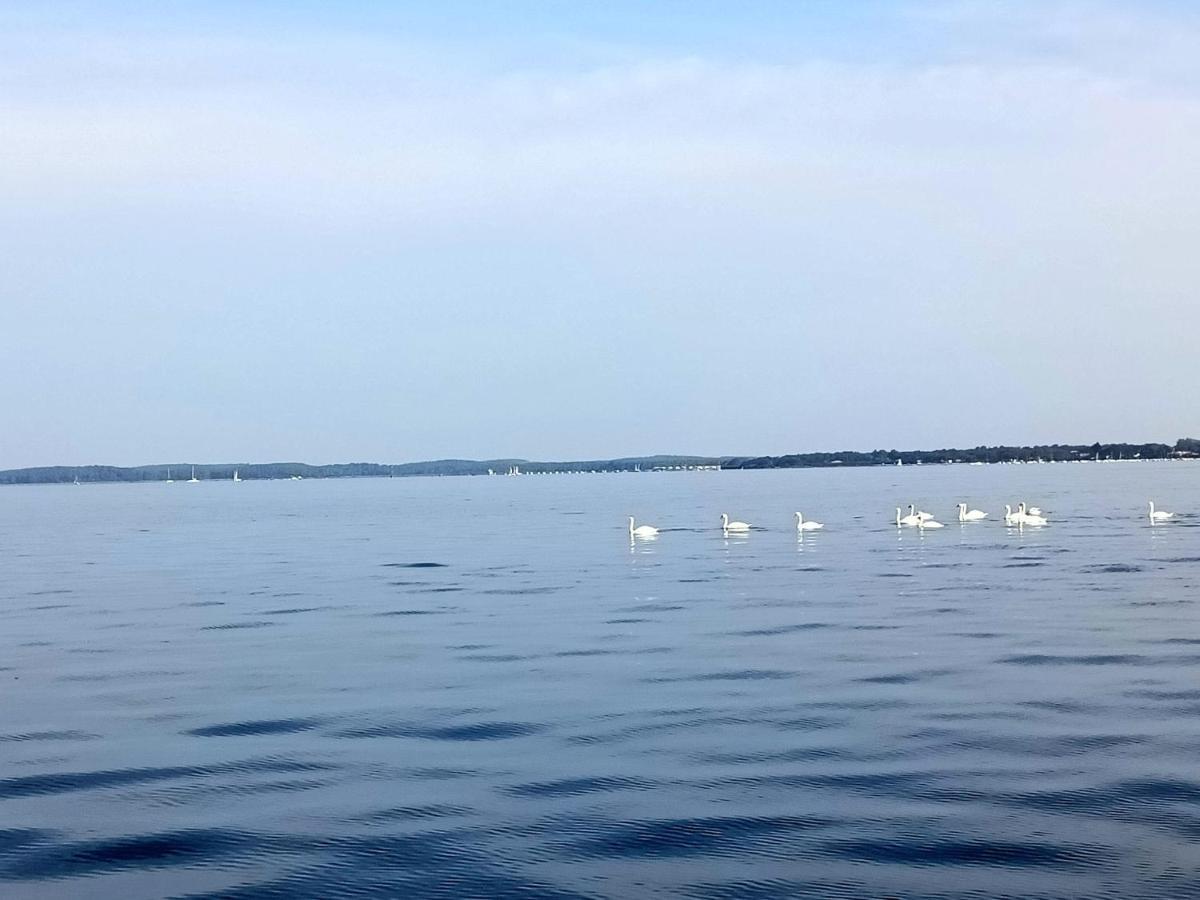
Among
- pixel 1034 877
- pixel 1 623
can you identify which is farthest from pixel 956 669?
pixel 1 623

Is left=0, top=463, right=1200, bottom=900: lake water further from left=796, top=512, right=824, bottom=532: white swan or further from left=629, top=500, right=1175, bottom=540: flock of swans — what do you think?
left=796, top=512, right=824, bottom=532: white swan

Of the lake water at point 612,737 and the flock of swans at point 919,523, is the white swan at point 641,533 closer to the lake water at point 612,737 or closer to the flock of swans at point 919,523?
the flock of swans at point 919,523

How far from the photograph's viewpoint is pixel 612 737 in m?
17.6

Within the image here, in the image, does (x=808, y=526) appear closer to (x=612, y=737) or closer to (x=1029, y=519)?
(x=1029, y=519)

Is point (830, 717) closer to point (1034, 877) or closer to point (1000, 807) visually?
point (1000, 807)

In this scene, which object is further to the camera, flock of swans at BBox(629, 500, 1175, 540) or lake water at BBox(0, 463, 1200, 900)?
flock of swans at BBox(629, 500, 1175, 540)

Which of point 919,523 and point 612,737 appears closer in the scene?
point 612,737

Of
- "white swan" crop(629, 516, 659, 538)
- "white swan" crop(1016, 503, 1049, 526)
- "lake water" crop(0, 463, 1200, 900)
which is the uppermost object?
"white swan" crop(1016, 503, 1049, 526)

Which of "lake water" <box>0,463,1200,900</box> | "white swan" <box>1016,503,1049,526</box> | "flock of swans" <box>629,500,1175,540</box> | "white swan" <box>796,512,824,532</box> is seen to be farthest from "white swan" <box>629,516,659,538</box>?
"lake water" <box>0,463,1200,900</box>

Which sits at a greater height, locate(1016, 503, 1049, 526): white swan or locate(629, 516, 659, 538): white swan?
locate(1016, 503, 1049, 526): white swan

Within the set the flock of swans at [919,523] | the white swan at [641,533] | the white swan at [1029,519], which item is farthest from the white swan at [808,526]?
the white swan at [1029,519]

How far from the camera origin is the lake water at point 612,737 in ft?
41.0

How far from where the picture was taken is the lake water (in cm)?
1249

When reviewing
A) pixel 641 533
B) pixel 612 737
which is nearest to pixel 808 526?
pixel 641 533
